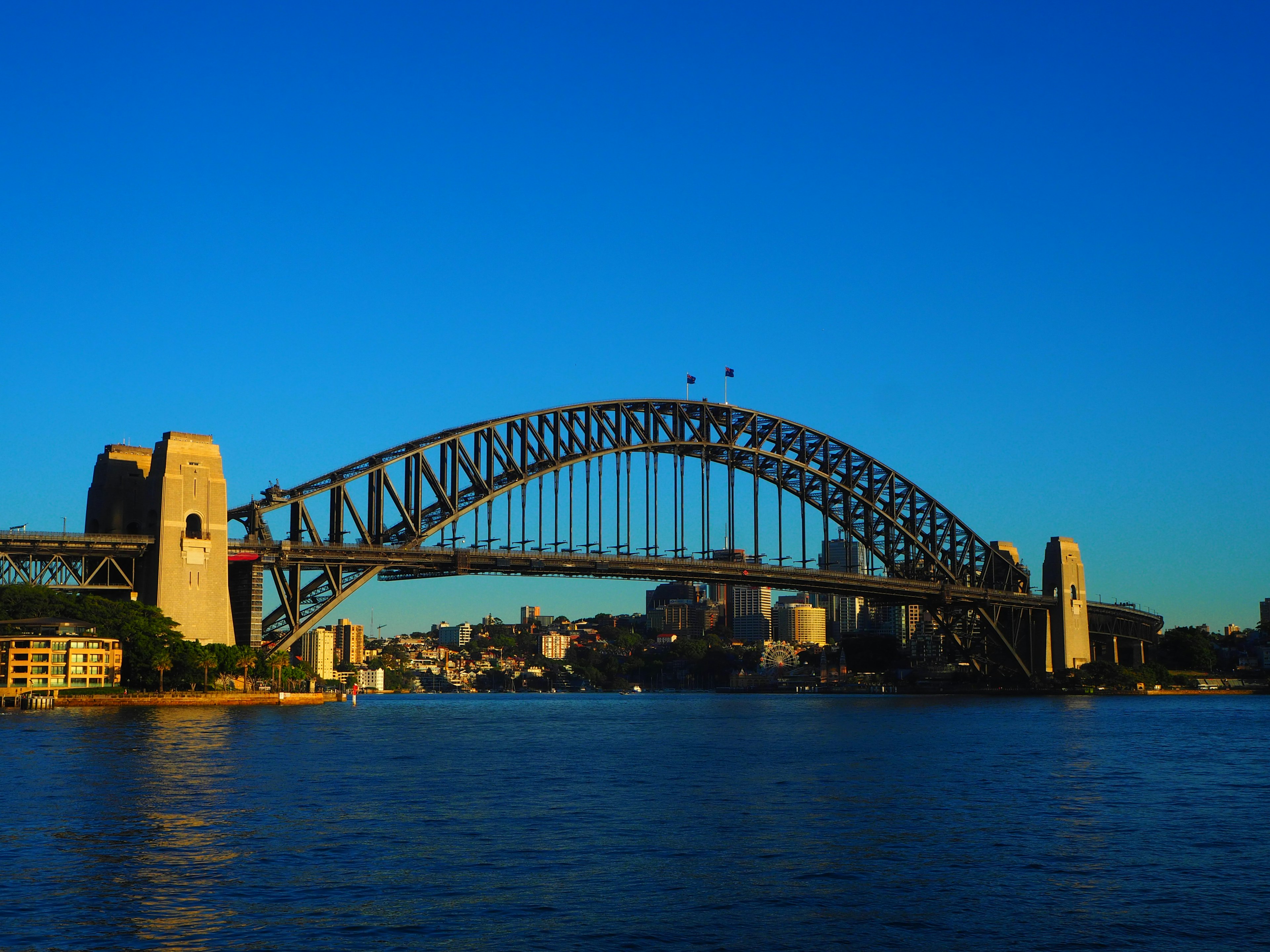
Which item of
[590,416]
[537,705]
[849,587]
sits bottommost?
[537,705]

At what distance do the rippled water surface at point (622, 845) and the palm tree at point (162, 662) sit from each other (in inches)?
787

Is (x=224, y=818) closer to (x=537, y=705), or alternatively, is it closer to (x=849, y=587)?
(x=849, y=587)

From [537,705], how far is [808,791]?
98.9m

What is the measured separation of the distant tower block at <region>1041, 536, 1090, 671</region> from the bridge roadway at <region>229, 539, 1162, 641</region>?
2.84 m

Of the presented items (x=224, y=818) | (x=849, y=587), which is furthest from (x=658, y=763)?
(x=849, y=587)

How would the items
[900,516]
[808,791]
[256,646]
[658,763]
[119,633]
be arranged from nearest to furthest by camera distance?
[808,791]
[658,763]
[119,633]
[256,646]
[900,516]

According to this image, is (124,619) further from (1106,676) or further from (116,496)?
(1106,676)

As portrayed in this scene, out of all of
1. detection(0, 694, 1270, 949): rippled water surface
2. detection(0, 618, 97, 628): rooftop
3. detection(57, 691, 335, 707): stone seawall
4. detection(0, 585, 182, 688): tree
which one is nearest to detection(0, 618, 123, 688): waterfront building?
detection(0, 618, 97, 628): rooftop

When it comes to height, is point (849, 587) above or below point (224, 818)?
above

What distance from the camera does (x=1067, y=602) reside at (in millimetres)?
133125

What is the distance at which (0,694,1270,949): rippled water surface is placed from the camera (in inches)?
797

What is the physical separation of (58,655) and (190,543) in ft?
29.7

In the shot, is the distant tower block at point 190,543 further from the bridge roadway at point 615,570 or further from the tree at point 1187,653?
the tree at point 1187,653

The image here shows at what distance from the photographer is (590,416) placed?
102m
